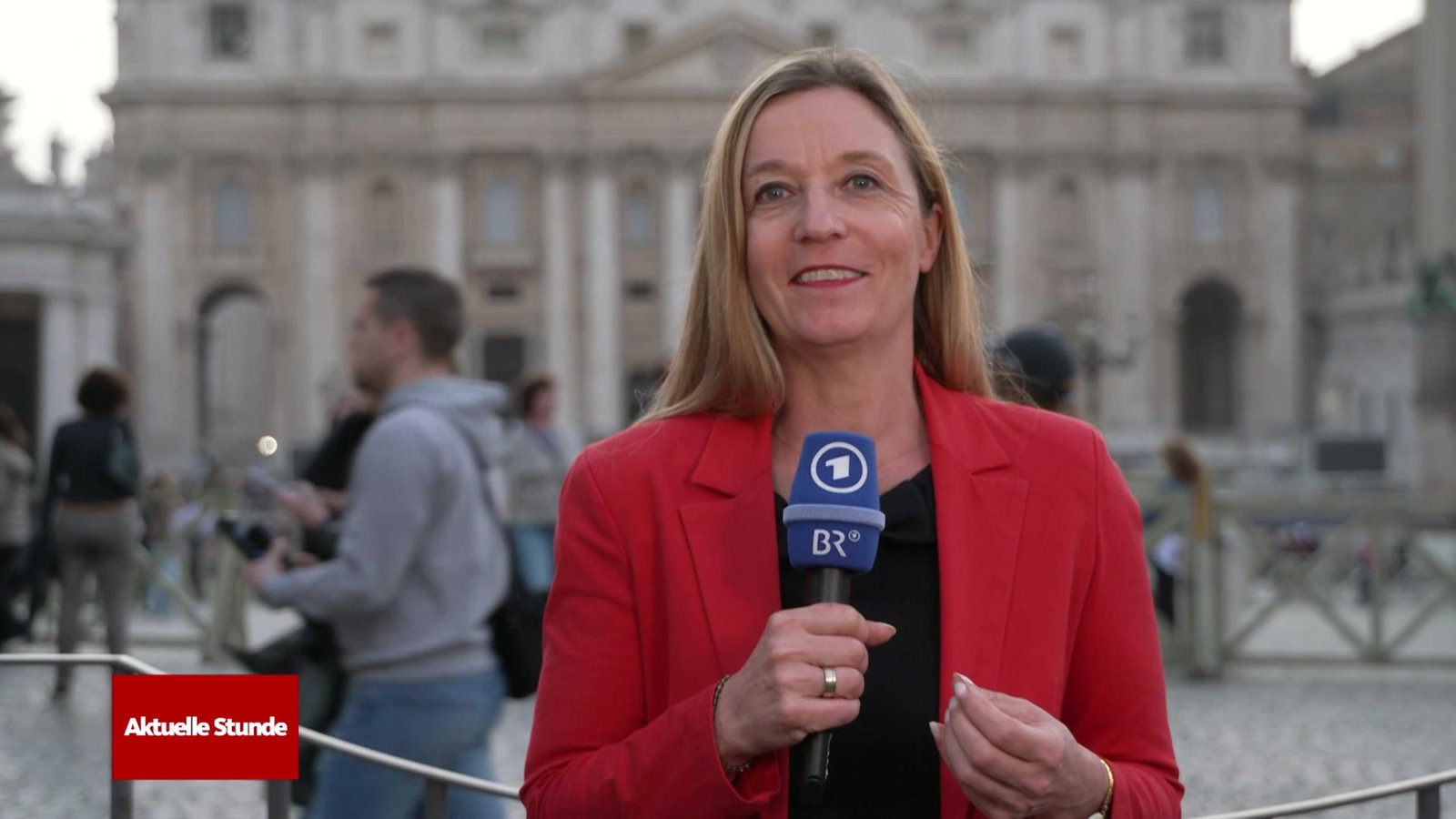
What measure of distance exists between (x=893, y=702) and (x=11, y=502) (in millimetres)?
10117

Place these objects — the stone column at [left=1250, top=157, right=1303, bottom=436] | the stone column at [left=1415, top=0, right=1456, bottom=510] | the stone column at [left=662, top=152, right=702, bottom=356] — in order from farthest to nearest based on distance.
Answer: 1. the stone column at [left=1250, top=157, right=1303, bottom=436]
2. the stone column at [left=662, top=152, right=702, bottom=356]
3. the stone column at [left=1415, top=0, right=1456, bottom=510]

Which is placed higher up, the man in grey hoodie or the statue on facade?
the statue on facade

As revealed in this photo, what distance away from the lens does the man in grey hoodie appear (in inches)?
163

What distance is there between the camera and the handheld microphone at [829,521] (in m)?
1.82

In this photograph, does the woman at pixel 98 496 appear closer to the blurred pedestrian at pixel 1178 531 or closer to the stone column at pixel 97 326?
the blurred pedestrian at pixel 1178 531

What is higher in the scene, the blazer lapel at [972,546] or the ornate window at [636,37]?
the ornate window at [636,37]

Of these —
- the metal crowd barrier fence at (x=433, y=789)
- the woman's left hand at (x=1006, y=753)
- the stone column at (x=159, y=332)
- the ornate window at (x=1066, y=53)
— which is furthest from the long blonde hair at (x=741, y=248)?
the ornate window at (x=1066, y=53)

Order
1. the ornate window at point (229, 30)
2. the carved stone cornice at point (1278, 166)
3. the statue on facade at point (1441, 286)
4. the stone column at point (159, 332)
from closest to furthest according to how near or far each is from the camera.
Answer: the statue on facade at point (1441, 286) < the stone column at point (159, 332) < the ornate window at point (229, 30) < the carved stone cornice at point (1278, 166)

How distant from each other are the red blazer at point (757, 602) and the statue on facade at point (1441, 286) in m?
19.0

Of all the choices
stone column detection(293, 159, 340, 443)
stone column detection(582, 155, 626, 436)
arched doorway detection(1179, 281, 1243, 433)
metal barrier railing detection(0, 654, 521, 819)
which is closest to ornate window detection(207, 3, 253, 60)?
stone column detection(293, 159, 340, 443)

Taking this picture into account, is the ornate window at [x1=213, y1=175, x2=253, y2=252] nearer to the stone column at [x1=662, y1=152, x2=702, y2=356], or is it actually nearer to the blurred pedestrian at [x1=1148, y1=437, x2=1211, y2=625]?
the stone column at [x1=662, y1=152, x2=702, y2=356]

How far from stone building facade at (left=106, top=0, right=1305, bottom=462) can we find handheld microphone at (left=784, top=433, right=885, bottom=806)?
164ft

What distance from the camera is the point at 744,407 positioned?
215 centimetres

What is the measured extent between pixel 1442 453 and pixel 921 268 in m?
20.8
